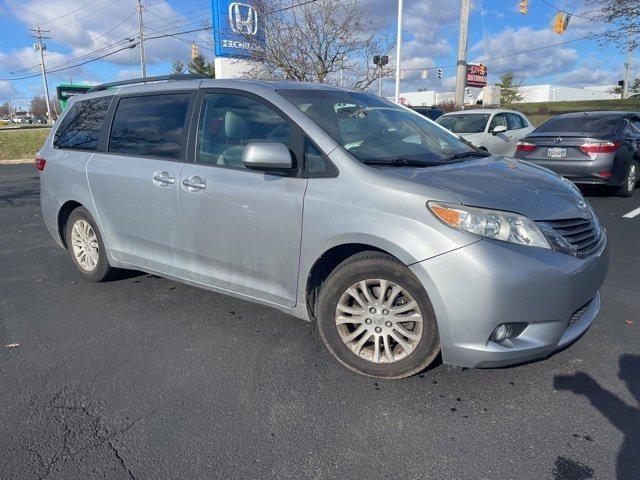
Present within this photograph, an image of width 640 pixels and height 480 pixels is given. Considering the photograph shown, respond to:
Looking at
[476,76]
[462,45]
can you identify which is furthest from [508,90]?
[462,45]

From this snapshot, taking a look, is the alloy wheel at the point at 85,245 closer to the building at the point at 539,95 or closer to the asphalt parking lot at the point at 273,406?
the asphalt parking lot at the point at 273,406

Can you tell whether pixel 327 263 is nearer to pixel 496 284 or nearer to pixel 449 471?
pixel 496 284

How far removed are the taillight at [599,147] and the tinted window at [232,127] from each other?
685 centimetres

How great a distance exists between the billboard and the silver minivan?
1427 centimetres

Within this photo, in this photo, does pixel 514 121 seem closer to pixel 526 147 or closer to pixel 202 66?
pixel 526 147

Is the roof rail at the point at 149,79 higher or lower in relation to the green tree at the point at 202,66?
lower

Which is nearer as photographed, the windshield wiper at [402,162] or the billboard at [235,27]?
the windshield wiper at [402,162]

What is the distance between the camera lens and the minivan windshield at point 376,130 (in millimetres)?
3227

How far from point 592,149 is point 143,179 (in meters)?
7.37

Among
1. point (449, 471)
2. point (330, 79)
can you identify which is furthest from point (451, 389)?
point (330, 79)

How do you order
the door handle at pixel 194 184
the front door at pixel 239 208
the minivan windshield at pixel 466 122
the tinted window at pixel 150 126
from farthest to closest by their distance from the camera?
the minivan windshield at pixel 466 122
the tinted window at pixel 150 126
the door handle at pixel 194 184
the front door at pixel 239 208

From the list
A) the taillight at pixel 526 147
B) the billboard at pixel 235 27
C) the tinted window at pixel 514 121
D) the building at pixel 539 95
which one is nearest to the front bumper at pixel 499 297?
the taillight at pixel 526 147

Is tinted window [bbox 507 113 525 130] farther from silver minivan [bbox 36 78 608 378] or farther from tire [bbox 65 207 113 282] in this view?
tire [bbox 65 207 113 282]

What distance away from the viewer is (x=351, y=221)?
2861mm
